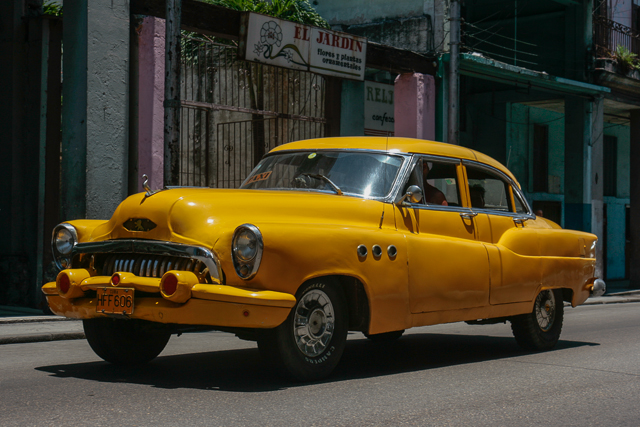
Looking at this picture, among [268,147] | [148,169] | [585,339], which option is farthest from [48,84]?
[585,339]

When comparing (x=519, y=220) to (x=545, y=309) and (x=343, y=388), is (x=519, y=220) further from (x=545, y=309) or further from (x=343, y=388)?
(x=343, y=388)

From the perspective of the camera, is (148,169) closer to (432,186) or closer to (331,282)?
(432,186)

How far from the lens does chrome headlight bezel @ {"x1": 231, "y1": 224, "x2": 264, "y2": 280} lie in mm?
5160

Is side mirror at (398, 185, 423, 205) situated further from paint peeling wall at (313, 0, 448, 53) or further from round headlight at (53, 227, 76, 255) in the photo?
paint peeling wall at (313, 0, 448, 53)

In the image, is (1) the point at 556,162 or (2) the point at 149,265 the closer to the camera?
(2) the point at 149,265

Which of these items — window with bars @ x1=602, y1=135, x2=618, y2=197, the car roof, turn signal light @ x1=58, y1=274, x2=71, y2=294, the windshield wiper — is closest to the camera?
turn signal light @ x1=58, y1=274, x2=71, y2=294

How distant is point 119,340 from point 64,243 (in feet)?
2.79

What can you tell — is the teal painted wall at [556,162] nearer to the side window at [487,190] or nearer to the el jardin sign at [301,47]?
the el jardin sign at [301,47]

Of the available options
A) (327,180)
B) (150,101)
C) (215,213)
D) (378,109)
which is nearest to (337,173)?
(327,180)

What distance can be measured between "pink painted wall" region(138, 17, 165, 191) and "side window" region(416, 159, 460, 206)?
241 inches

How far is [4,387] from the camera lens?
5.53 m

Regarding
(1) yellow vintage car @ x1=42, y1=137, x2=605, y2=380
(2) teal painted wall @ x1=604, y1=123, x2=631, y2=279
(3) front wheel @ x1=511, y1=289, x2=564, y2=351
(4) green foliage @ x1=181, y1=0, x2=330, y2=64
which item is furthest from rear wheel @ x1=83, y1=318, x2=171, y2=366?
(2) teal painted wall @ x1=604, y1=123, x2=631, y2=279

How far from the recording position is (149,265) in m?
5.48

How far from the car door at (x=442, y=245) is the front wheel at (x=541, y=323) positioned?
100 cm
